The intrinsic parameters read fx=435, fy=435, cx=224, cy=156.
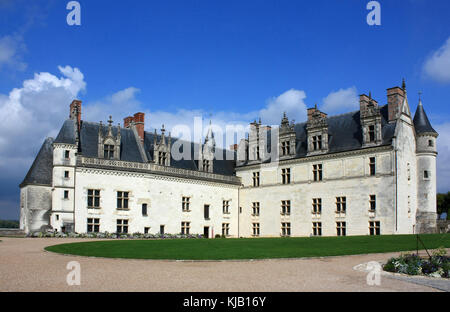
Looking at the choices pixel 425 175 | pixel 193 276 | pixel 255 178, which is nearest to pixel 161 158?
pixel 255 178

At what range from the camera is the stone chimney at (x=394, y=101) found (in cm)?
3488

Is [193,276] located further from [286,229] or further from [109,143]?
[286,229]

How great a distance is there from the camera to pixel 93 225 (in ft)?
112

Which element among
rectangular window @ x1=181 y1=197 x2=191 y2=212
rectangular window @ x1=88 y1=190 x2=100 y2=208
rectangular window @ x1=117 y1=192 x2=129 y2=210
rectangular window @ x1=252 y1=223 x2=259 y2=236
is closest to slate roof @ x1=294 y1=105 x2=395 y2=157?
rectangular window @ x1=252 y1=223 x2=259 y2=236

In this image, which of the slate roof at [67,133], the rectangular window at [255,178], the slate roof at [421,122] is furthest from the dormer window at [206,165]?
the slate roof at [421,122]

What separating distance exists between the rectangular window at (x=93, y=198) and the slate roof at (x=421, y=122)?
88.9 feet

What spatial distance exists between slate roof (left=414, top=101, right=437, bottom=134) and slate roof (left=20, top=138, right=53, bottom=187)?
31.0 metres

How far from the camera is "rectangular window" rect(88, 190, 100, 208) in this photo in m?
34.2

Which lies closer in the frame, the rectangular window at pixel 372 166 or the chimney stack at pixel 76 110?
the rectangular window at pixel 372 166

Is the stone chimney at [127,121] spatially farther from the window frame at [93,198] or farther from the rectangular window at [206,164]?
the window frame at [93,198]
